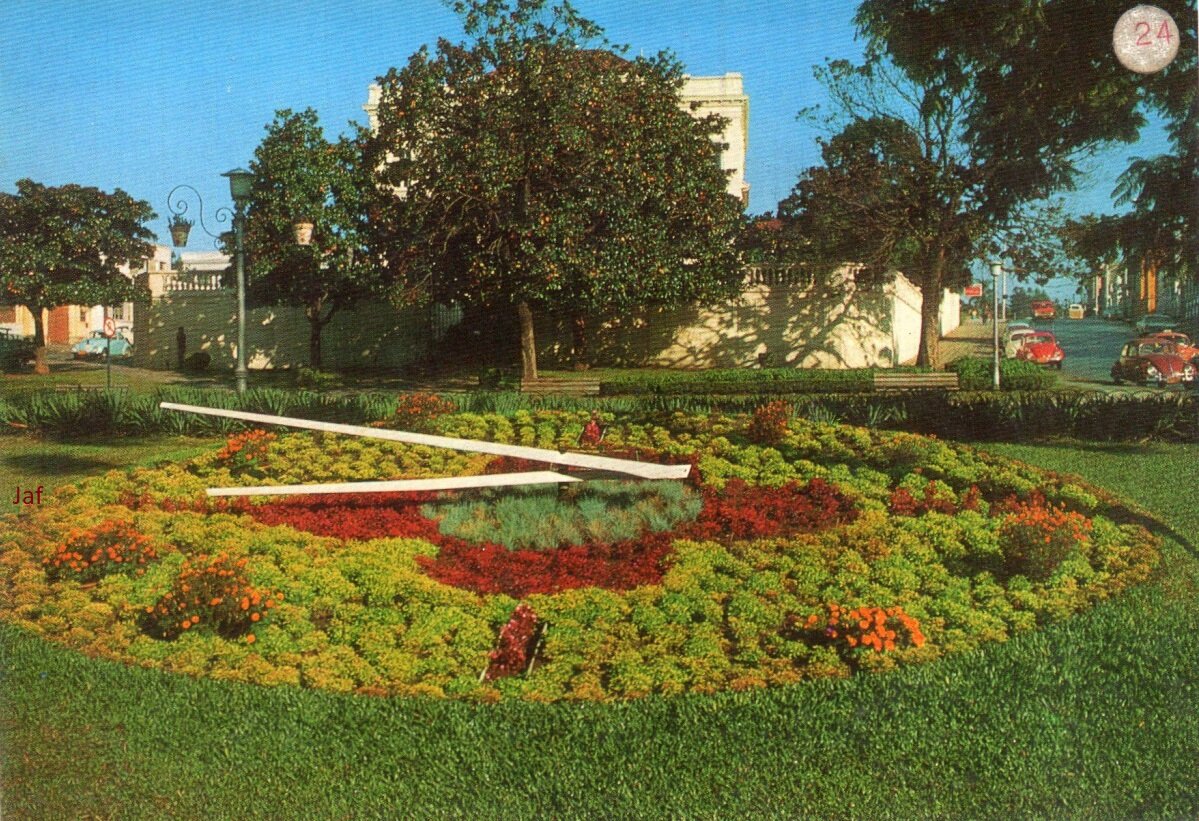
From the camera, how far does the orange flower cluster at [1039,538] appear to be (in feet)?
9.87

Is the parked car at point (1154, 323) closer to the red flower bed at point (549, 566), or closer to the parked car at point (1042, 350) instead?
the parked car at point (1042, 350)

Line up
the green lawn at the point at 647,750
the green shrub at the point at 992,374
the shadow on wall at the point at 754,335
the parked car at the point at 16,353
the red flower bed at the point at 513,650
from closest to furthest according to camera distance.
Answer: the green lawn at the point at 647,750
the red flower bed at the point at 513,650
the parked car at the point at 16,353
the shadow on wall at the point at 754,335
the green shrub at the point at 992,374

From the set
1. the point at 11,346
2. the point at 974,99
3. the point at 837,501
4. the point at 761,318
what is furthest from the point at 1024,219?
the point at 11,346

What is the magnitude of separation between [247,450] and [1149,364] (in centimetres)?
313

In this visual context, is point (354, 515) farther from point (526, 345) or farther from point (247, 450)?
point (526, 345)

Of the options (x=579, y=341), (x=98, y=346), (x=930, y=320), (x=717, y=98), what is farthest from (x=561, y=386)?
(x=98, y=346)

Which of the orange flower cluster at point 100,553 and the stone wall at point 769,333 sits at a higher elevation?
the stone wall at point 769,333

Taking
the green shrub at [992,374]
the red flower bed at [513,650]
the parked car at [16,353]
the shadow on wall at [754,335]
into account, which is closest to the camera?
the red flower bed at [513,650]

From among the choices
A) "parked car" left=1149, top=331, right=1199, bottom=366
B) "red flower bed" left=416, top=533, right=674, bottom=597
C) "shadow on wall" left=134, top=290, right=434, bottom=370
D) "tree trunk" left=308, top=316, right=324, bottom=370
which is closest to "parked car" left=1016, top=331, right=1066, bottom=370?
"parked car" left=1149, top=331, right=1199, bottom=366

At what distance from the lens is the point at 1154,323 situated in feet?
9.73

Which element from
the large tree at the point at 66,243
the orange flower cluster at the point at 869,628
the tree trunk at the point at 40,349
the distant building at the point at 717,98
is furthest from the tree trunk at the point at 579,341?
the tree trunk at the point at 40,349

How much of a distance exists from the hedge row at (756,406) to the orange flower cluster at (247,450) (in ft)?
0.30

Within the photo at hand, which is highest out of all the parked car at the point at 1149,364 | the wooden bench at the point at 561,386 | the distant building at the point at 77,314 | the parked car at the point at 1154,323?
the distant building at the point at 77,314

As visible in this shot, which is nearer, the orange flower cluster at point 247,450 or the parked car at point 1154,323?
the parked car at point 1154,323
